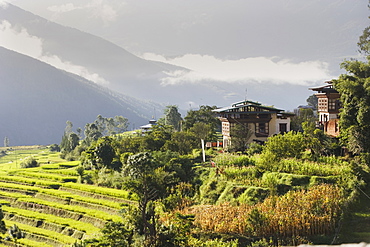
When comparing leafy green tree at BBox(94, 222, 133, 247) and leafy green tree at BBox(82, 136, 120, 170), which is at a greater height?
leafy green tree at BBox(82, 136, 120, 170)

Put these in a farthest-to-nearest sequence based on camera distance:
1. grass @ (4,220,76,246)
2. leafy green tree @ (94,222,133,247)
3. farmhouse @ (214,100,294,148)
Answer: farmhouse @ (214,100,294,148) < grass @ (4,220,76,246) < leafy green tree @ (94,222,133,247)

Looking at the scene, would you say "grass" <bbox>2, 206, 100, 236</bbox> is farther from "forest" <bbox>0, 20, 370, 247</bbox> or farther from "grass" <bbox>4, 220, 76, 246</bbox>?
"grass" <bbox>4, 220, 76, 246</bbox>

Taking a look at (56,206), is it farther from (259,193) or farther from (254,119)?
(254,119)

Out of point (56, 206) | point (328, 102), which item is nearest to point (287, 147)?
point (328, 102)

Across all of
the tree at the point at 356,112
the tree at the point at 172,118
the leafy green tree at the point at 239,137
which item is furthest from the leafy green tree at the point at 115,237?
the tree at the point at 172,118

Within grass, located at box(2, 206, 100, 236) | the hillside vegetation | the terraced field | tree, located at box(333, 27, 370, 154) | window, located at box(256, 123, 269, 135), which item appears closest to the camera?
the hillside vegetation

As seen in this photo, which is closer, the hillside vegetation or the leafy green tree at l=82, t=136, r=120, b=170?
the hillside vegetation

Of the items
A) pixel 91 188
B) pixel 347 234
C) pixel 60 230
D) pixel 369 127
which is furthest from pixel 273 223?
pixel 91 188

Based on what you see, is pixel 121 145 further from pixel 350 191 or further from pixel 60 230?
pixel 350 191

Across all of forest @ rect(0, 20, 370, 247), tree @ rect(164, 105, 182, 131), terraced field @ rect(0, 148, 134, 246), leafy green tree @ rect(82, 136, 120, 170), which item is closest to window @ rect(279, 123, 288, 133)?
forest @ rect(0, 20, 370, 247)

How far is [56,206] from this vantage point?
33.8 metres

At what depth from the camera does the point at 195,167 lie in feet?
107

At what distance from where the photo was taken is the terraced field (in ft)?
93.6

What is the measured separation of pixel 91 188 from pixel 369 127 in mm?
25255
